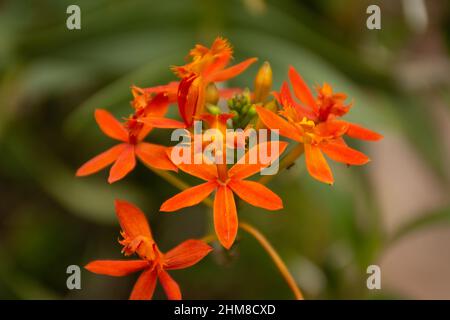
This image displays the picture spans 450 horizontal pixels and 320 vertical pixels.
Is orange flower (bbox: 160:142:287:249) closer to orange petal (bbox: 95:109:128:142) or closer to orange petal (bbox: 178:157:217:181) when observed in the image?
orange petal (bbox: 178:157:217:181)

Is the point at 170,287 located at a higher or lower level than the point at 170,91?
lower

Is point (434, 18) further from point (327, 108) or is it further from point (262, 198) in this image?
point (262, 198)

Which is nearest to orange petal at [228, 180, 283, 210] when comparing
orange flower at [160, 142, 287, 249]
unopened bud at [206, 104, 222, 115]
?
orange flower at [160, 142, 287, 249]

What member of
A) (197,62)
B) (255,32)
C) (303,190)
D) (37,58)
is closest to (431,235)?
(303,190)

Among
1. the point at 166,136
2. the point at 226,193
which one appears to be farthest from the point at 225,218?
the point at 166,136

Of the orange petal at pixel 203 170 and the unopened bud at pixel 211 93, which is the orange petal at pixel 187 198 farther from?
the unopened bud at pixel 211 93

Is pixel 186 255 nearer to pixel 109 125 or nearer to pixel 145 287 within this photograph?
pixel 145 287
